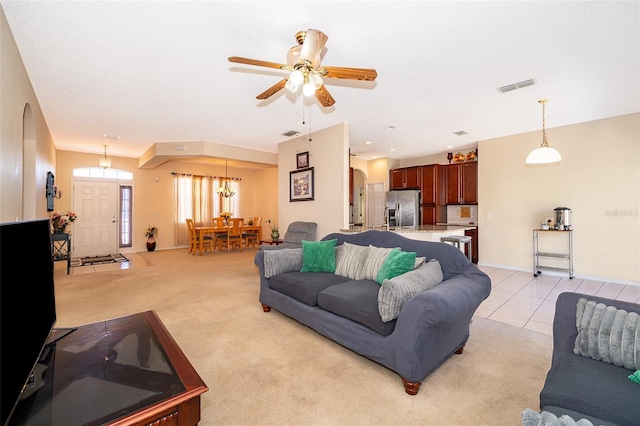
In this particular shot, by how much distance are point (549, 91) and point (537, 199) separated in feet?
8.45

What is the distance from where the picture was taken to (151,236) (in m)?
8.21

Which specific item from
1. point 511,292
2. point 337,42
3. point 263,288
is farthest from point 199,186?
point 511,292

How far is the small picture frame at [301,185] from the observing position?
17.8ft

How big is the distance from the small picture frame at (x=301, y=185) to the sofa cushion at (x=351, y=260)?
2293mm

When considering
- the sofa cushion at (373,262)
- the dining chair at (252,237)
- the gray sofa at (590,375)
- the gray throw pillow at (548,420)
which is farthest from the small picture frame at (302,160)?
the gray throw pillow at (548,420)

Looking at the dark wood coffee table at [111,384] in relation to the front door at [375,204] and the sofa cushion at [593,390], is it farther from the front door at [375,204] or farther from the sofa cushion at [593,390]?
the front door at [375,204]

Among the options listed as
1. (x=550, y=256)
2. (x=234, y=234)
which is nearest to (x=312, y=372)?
(x=550, y=256)

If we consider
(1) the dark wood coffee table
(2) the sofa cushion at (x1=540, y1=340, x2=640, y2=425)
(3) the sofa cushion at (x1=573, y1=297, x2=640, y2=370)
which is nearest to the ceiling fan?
(1) the dark wood coffee table

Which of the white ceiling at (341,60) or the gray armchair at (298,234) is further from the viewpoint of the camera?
the gray armchair at (298,234)

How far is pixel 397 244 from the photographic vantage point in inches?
117

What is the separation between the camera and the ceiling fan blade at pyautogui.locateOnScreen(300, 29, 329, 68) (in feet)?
6.35

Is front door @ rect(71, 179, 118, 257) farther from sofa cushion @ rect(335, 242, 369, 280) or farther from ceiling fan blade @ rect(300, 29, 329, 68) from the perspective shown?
ceiling fan blade @ rect(300, 29, 329, 68)

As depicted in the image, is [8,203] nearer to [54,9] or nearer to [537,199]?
[54,9]

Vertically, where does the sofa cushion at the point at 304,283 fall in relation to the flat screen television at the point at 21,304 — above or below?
below
